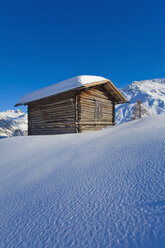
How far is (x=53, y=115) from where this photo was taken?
9.68 meters

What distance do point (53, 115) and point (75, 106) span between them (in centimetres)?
223

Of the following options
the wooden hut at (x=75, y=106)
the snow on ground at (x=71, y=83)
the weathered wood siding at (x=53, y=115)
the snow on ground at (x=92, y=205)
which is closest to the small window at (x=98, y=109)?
the wooden hut at (x=75, y=106)

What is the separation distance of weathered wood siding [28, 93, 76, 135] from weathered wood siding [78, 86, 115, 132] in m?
0.61

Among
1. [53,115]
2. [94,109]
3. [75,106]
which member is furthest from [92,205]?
[53,115]

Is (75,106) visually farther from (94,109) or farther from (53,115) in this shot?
(53,115)

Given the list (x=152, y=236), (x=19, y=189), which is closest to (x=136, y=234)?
(x=152, y=236)

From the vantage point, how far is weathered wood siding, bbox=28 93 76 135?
8648 millimetres

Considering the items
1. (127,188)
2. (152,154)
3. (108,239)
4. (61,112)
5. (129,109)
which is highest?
(129,109)

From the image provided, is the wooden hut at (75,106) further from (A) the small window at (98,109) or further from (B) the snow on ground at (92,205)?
(B) the snow on ground at (92,205)

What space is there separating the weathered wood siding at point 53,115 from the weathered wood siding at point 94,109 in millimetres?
608

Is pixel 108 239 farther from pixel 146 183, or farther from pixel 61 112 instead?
pixel 61 112

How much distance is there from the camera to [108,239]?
38.3 inches

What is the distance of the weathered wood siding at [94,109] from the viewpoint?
862cm

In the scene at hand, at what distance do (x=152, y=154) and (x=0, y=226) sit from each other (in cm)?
222
